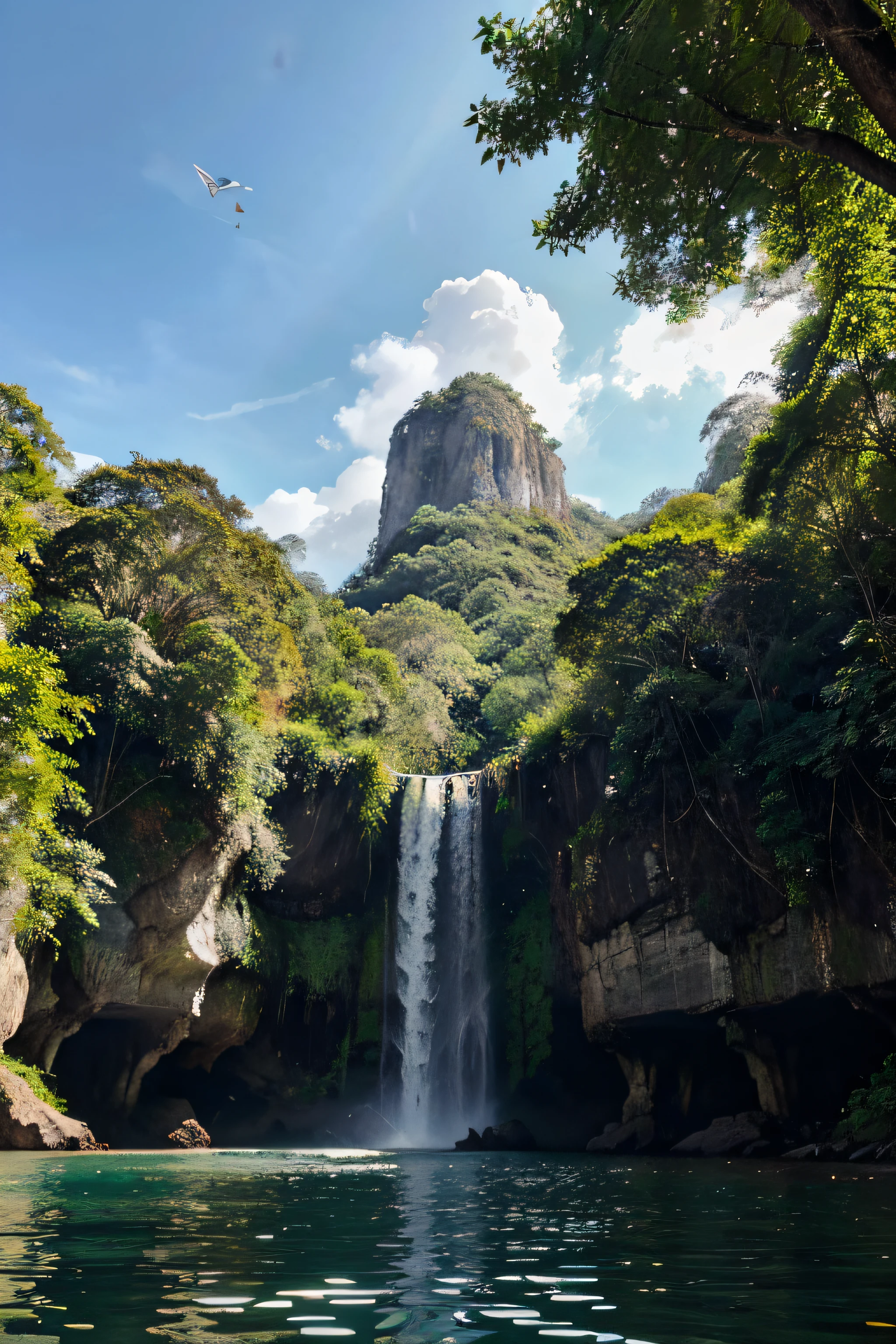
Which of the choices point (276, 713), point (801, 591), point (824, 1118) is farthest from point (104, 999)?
point (801, 591)

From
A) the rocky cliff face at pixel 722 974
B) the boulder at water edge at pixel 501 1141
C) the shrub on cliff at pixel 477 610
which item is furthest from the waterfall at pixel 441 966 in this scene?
the shrub on cliff at pixel 477 610

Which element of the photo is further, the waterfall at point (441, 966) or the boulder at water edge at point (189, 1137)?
the waterfall at point (441, 966)

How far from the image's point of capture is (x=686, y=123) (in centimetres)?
680

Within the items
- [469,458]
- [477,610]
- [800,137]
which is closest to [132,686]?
[800,137]

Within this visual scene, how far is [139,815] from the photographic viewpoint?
62.3 feet

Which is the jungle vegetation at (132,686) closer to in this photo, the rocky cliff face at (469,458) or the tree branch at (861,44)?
the tree branch at (861,44)

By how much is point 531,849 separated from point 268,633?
31.5 ft

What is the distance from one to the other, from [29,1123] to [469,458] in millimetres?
67487

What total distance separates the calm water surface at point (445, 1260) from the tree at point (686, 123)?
5944 mm

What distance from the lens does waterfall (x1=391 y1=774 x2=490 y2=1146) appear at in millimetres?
22734

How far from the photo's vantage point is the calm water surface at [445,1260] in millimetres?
3244

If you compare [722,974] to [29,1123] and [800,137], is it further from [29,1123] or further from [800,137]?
[800,137]

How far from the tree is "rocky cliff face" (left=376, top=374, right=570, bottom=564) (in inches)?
2518

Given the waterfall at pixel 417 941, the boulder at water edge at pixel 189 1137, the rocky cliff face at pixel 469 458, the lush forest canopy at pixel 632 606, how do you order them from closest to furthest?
the lush forest canopy at pixel 632 606, the boulder at water edge at pixel 189 1137, the waterfall at pixel 417 941, the rocky cliff face at pixel 469 458
